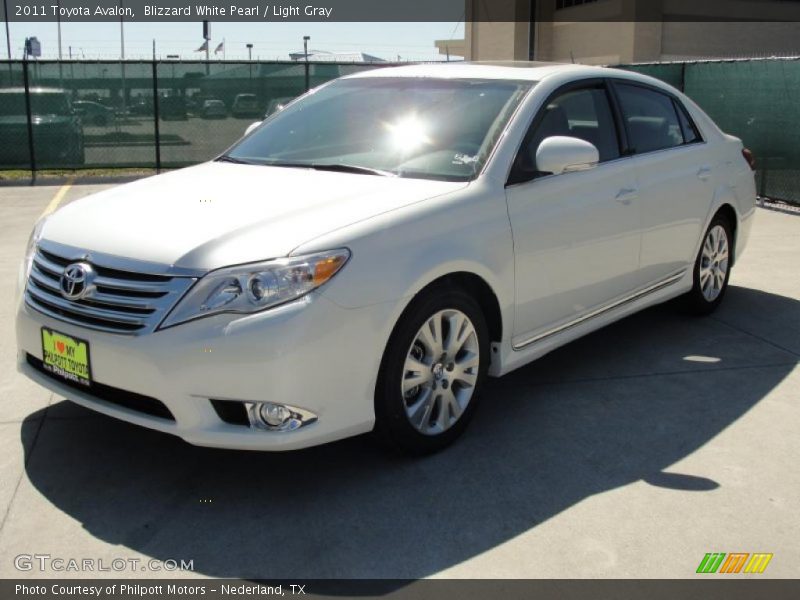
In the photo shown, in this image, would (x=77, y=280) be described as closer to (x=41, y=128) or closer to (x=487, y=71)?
(x=487, y=71)

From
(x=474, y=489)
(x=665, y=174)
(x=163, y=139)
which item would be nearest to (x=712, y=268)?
(x=665, y=174)

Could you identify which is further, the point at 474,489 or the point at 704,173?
the point at 704,173

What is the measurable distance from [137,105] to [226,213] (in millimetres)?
12900

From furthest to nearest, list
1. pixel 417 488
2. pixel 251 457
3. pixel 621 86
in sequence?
pixel 621 86 → pixel 251 457 → pixel 417 488

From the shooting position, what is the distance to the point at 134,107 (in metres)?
15.7

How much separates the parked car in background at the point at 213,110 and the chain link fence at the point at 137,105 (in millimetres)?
18

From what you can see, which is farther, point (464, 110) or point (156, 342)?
point (464, 110)

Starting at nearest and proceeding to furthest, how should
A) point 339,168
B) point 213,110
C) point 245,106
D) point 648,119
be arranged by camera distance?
point 339,168 → point 648,119 → point 213,110 → point 245,106

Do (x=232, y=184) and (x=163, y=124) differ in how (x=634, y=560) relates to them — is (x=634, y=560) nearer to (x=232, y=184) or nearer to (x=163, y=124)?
(x=232, y=184)

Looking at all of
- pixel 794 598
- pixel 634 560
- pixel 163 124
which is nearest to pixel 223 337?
pixel 634 560

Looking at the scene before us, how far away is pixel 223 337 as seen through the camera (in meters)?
3.30

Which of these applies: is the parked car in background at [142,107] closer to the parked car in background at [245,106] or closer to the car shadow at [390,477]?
the parked car in background at [245,106]

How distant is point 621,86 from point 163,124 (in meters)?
12.0

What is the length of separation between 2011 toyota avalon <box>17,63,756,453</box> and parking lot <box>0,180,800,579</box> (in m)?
0.32
